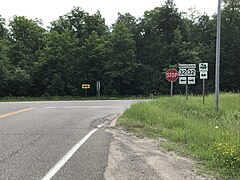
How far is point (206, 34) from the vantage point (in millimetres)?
63438

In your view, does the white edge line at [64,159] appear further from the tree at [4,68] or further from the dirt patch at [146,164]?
the tree at [4,68]

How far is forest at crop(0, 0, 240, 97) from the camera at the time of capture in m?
53.2

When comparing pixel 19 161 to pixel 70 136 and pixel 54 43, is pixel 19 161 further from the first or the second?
pixel 54 43

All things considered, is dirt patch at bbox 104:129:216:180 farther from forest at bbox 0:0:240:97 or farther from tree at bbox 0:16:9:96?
tree at bbox 0:16:9:96

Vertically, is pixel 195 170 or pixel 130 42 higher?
pixel 130 42

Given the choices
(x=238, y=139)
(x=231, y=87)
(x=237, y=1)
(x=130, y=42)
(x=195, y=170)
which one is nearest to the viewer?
(x=195, y=170)

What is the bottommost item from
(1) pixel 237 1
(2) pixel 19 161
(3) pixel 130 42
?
(2) pixel 19 161

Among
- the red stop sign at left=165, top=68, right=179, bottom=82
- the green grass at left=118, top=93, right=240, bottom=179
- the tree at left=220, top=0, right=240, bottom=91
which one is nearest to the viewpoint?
the green grass at left=118, top=93, right=240, bottom=179

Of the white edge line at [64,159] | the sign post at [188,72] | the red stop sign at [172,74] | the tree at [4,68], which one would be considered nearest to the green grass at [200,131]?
the sign post at [188,72]

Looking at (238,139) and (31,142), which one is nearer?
(238,139)

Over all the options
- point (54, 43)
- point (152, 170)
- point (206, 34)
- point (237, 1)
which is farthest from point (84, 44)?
point (152, 170)

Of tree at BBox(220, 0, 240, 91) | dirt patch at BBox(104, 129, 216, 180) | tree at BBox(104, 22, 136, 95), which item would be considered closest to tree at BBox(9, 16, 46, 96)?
tree at BBox(104, 22, 136, 95)

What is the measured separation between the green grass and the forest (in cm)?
3489

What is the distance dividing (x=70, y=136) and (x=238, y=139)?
4.70 m
